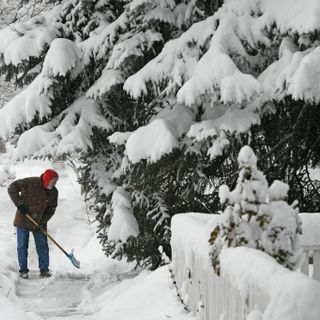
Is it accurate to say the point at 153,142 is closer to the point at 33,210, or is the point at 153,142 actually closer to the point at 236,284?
the point at 33,210

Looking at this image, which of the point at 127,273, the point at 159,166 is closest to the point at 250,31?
the point at 159,166

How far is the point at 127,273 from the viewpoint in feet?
29.5

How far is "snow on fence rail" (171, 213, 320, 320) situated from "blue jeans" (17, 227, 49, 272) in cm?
398

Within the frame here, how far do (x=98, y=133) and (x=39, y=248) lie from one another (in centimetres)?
216

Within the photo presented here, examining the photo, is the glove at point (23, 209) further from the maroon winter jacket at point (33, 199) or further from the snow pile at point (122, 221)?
the snow pile at point (122, 221)

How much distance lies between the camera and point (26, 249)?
8.95 metres

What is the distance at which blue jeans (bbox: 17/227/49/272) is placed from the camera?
8828 millimetres

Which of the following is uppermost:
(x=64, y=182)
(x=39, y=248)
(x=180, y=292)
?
(x=180, y=292)

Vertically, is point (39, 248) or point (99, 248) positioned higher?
point (39, 248)

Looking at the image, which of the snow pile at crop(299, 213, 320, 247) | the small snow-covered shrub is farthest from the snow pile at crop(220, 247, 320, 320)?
the small snow-covered shrub

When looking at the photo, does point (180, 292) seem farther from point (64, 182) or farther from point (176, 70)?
point (64, 182)

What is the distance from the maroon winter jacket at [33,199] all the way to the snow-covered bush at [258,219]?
598 centimetres

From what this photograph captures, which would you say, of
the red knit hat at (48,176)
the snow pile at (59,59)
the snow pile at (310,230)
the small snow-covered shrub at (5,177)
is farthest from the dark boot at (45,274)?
the small snow-covered shrub at (5,177)

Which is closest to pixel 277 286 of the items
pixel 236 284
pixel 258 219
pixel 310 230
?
pixel 236 284
